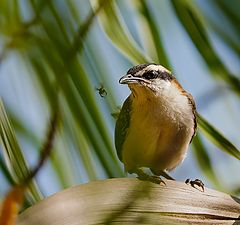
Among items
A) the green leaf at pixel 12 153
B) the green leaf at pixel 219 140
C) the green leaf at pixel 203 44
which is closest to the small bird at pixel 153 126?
the green leaf at pixel 219 140

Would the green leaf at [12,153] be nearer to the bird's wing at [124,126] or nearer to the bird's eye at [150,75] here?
the bird's wing at [124,126]

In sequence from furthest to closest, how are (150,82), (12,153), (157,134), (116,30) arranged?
(150,82), (157,134), (116,30), (12,153)

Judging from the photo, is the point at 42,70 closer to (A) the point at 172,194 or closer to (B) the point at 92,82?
(B) the point at 92,82

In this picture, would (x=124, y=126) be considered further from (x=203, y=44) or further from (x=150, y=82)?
(x=203, y=44)

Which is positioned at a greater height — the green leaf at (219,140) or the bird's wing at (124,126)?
the bird's wing at (124,126)

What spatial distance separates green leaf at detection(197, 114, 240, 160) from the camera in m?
0.96

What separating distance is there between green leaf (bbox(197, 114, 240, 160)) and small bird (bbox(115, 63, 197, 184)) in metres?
1.63

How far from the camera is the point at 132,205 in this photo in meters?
0.87

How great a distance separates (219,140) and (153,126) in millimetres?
1797

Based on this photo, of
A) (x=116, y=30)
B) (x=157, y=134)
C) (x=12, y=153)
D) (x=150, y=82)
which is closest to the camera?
(x=12, y=153)

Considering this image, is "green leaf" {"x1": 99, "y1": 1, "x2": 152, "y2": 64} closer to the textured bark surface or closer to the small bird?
the textured bark surface

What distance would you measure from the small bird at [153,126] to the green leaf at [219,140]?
163 cm

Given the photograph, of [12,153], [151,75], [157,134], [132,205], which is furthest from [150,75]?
[12,153]

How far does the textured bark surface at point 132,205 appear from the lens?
78 centimetres
